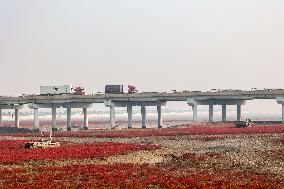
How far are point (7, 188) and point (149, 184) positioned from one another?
903 centimetres

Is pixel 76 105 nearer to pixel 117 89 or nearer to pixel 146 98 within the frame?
pixel 117 89

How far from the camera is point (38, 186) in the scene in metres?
26.1

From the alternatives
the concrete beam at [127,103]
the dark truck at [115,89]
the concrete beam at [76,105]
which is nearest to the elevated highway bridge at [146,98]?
the concrete beam at [127,103]

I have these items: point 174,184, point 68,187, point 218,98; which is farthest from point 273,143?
point 218,98

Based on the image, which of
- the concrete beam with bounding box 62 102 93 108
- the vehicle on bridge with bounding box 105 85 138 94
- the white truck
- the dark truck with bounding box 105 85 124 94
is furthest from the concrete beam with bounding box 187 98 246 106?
the white truck

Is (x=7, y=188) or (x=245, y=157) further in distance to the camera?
(x=245, y=157)

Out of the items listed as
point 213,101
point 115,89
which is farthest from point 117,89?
point 213,101

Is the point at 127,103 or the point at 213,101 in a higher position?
the point at 213,101

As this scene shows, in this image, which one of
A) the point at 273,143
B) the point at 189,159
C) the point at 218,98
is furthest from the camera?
the point at 218,98

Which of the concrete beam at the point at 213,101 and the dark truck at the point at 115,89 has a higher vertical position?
the dark truck at the point at 115,89

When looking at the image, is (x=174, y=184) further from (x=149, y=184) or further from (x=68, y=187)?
(x=68, y=187)

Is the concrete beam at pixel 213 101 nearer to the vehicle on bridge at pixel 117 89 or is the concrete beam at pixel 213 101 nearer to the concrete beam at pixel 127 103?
the concrete beam at pixel 127 103

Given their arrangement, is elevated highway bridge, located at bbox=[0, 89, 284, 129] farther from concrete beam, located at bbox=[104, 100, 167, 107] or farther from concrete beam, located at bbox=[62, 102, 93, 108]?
concrete beam, located at bbox=[62, 102, 93, 108]

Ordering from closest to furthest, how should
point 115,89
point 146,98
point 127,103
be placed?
point 146,98
point 127,103
point 115,89
